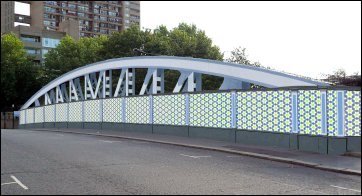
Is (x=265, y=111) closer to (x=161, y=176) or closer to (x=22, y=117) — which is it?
(x=161, y=176)

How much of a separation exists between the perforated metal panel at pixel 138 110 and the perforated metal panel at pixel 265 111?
8.22 meters

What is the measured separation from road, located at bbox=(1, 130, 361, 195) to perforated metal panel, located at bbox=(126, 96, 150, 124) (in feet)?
35.6

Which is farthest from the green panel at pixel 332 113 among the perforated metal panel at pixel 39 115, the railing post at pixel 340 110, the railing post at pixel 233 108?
the perforated metal panel at pixel 39 115

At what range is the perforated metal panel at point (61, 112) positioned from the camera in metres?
36.4

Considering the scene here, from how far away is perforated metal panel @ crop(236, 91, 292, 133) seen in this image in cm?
1420

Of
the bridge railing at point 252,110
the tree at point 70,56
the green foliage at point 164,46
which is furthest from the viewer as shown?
the tree at point 70,56

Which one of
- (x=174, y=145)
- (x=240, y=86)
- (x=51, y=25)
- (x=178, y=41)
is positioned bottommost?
(x=174, y=145)

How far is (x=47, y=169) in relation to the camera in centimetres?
959

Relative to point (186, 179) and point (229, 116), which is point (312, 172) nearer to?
point (186, 179)

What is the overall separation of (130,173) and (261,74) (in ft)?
31.7

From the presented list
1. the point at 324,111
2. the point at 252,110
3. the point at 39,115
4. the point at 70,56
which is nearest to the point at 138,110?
the point at 252,110

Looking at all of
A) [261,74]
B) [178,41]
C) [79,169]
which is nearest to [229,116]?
[261,74]

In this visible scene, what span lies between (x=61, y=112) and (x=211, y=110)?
23670mm

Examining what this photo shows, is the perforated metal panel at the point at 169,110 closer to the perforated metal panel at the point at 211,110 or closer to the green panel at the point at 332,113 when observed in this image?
the perforated metal panel at the point at 211,110
